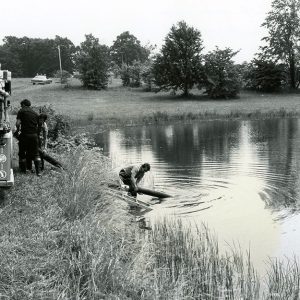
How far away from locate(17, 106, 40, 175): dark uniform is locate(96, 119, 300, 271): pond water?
3.69 meters

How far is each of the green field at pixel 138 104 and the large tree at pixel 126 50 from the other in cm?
5505

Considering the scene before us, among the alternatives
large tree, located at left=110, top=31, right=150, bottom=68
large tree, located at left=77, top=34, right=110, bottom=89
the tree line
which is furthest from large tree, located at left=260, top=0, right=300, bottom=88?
large tree, located at left=110, top=31, right=150, bottom=68

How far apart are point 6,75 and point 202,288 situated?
8.45m


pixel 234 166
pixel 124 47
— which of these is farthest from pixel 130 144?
pixel 124 47

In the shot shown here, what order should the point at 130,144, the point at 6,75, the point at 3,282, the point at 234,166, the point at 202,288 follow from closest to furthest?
1. the point at 3,282
2. the point at 202,288
3. the point at 6,75
4. the point at 234,166
5. the point at 130,144

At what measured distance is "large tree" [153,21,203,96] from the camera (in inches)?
2680

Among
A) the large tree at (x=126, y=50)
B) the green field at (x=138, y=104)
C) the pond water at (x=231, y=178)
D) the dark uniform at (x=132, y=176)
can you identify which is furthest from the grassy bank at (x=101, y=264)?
the large tree at (x=126, y=50)

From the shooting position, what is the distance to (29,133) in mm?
15234

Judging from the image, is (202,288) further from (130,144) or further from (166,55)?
(166,55)

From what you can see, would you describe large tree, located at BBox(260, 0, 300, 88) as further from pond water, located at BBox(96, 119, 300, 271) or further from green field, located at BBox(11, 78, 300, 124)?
pond water, located at BBox(96, 119, 300, 271)

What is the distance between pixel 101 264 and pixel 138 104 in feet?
178

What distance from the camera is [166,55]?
7062 cm

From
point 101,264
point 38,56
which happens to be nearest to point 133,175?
point 101,264

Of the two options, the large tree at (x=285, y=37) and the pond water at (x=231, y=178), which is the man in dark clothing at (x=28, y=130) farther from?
the large tree at (x=285, y=37)
